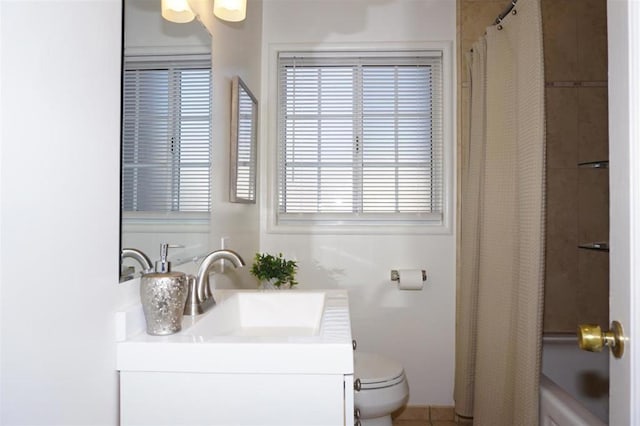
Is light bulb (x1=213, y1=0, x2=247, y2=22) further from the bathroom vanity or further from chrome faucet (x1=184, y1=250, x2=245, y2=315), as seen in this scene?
the bathroom vanity

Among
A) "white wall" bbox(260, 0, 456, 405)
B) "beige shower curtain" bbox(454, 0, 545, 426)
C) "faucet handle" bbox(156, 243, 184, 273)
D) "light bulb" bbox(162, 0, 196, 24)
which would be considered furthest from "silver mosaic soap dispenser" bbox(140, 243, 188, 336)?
"white wall" bbox(260, 0, 456, 405)

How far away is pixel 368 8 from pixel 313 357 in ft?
7.51

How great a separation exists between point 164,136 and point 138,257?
0.37 metres

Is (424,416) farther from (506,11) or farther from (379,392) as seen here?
(506,11)

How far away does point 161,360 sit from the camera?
0.95m

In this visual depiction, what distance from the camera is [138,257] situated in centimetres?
111

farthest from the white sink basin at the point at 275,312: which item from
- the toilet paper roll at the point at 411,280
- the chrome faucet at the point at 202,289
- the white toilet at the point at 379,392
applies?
the toilet paper roll at the point at 411,280

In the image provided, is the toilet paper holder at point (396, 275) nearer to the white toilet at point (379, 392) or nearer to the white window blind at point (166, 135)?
the white toilet at point (379, 392)

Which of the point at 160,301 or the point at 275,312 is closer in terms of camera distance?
the point at 160,301

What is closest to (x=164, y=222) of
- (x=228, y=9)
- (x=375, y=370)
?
(x=228, y=9)

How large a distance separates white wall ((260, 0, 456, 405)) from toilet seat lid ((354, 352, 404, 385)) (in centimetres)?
46

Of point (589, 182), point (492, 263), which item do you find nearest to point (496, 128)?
point (492, 263)

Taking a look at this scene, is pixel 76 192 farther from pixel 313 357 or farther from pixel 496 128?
pixel 496 128

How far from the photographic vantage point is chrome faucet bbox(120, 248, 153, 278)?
1.04 meters
